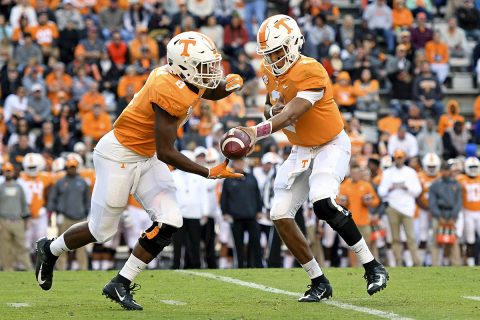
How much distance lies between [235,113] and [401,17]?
4.80 m

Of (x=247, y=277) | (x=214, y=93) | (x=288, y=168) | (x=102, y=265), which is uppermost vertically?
(x=214, y=93)

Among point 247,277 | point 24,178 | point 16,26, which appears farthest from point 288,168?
point 16,26

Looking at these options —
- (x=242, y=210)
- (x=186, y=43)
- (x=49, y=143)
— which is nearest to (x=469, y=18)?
(x=242, y=210)

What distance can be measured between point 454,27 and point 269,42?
42.8ft

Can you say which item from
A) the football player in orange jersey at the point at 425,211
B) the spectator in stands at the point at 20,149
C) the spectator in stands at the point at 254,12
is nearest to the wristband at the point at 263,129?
the football player in orange jersey at the point at 425,211

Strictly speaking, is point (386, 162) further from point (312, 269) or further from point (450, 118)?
point (312, 269)

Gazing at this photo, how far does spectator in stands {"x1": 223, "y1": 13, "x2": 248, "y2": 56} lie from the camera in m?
18.8

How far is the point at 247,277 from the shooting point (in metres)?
9.96

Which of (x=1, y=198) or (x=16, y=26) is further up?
(x=16, y=26)

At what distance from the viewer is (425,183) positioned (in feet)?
51.7

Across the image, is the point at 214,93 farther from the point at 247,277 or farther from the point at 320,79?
the point at 247,277

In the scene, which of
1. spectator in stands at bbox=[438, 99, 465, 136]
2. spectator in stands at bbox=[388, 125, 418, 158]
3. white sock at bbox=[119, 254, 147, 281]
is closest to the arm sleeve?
spectator in stands at bbox=[388, 125, 418, 158]

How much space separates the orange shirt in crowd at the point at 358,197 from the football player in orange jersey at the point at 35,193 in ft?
12.6

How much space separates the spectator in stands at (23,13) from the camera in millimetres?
18219
